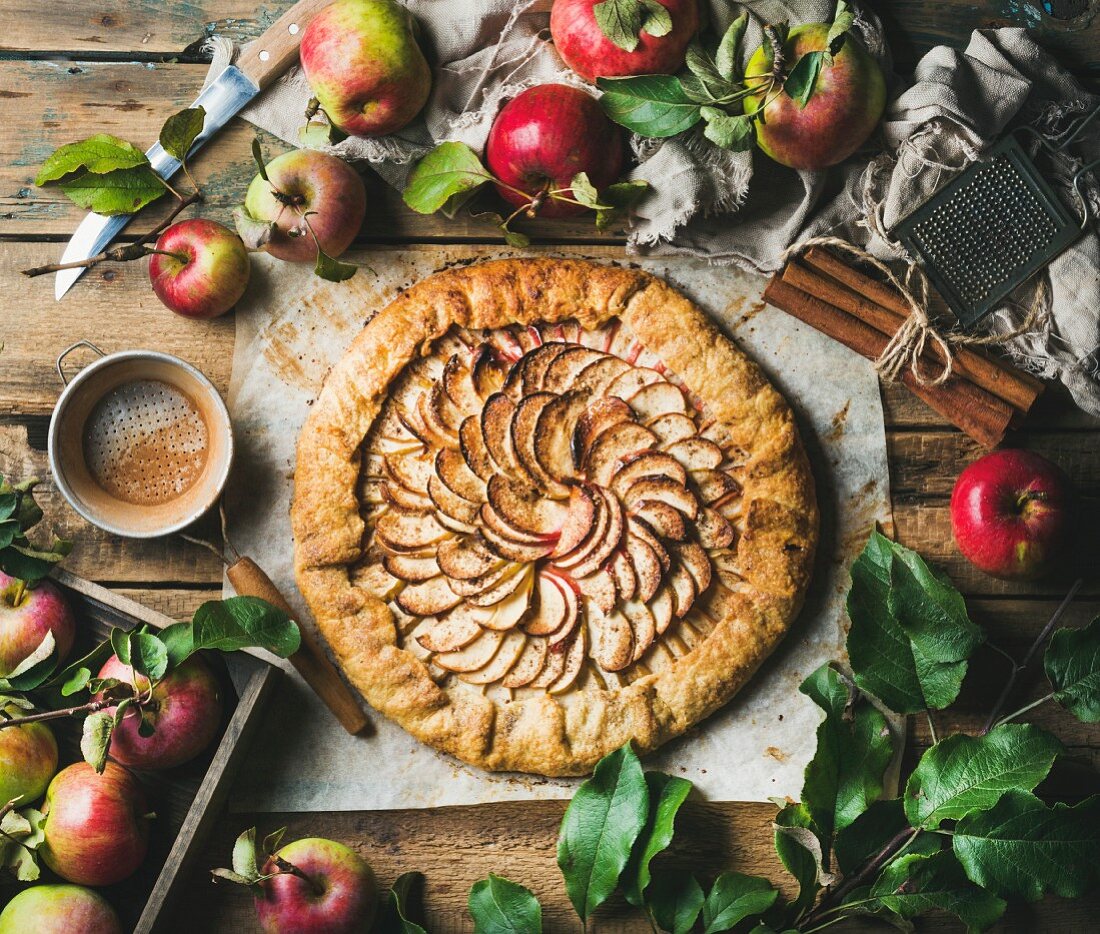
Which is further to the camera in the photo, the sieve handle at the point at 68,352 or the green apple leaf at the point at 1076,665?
the sieve handle at the point at 68,352

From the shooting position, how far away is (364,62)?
3193 millimetres

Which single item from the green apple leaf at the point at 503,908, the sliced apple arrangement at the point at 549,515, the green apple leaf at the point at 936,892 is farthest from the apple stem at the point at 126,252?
the green apple leaf at the point at 936,892

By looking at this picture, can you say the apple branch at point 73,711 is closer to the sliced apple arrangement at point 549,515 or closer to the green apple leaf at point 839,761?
the sliced apple arrangement at point 549,515

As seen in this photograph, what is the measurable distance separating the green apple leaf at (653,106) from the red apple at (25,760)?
258 centimetres

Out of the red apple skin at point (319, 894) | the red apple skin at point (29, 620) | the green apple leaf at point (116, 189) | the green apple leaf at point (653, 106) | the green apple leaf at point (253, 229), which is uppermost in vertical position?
the green apple leaf at point (653, 106)

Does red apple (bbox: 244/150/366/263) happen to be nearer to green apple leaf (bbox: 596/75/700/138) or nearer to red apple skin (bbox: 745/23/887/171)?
green apple leaf (bbox: 596/75/700/138)

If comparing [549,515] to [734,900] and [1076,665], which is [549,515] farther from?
[1076,665]

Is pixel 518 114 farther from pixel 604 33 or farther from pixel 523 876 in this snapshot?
pixel 523 876

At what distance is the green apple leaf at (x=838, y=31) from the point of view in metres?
2.96

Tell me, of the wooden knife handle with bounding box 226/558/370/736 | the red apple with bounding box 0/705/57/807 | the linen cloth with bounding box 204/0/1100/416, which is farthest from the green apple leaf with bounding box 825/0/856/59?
the red apple with bounding box 0/705/57/807

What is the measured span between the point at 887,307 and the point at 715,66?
3.11 ft

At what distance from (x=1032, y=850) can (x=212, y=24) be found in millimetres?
3654

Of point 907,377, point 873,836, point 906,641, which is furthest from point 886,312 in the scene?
point 873,836

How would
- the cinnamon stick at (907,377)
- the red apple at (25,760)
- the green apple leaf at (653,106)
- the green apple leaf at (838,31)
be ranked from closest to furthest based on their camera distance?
the green apple leaf at (838,31), the red apple at (25,760), the green apple leaf at (653,106), the cinnamon stick at (907,377)
